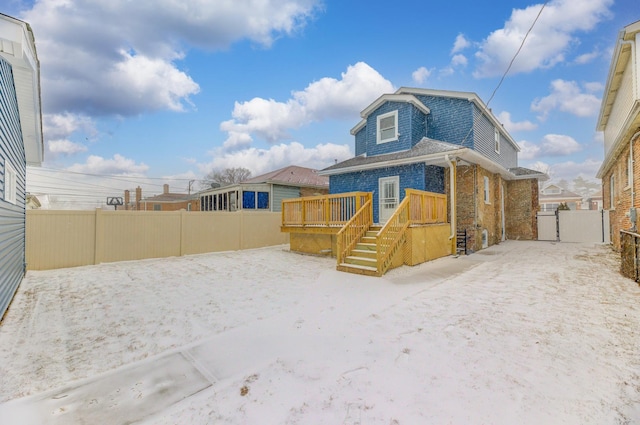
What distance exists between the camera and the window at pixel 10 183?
17.9ft

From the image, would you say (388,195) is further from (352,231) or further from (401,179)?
(352,231)

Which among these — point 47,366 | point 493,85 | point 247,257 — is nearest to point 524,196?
point 493,85

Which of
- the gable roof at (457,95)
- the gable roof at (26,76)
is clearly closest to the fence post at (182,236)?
the gable roof at (26,76)

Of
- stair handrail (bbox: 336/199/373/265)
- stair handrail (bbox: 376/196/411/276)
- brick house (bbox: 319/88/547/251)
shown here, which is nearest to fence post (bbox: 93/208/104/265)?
stair handrail (bbox: 336/199/373/265)

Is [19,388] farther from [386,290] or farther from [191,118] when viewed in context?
[191,118]

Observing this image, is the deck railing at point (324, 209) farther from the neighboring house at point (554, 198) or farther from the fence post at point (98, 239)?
the neighboring house at point (554, 198)

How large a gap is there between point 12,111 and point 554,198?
47.8 meters

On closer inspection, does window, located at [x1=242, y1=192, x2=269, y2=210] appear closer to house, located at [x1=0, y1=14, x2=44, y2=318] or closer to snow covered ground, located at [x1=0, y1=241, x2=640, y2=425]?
house, located at [x1=0, y1=14, x2=44, y2=318]

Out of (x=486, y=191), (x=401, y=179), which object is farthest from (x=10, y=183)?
(x=486, y=191)

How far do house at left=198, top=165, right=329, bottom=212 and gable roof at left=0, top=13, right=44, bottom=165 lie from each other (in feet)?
34.2

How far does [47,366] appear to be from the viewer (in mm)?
3090

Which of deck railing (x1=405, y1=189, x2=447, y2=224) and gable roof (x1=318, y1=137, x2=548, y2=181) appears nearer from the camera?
deck railing (x1=405, y1=189, x2=447, y2=224)

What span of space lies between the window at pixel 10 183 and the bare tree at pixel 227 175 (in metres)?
37.2

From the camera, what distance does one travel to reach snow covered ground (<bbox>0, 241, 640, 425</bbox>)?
2289 millimetres
